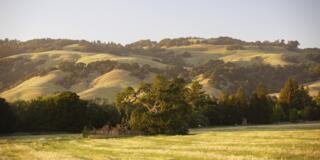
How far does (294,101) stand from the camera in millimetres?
133750

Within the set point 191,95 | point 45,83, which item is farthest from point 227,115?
point 45,83

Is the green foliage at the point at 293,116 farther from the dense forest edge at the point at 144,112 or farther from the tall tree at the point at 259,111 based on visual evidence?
the tall tree at the point at 259,111

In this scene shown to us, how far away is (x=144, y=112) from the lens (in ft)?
251

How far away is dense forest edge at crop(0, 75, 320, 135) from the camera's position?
2970 inches

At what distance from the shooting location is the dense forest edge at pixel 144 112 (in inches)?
2970

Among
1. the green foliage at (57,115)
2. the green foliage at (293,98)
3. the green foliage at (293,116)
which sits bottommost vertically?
the green foliage at (293,116)

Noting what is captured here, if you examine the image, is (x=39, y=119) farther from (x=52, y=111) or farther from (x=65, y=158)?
(x=65, y=158)

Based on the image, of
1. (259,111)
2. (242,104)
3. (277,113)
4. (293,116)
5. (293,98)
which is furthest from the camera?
(293,98)

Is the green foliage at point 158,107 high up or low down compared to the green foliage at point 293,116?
up

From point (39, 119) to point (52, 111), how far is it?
2.81 metres

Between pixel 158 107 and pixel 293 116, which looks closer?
pixel 158 107

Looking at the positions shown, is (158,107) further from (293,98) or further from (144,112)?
(293,98)

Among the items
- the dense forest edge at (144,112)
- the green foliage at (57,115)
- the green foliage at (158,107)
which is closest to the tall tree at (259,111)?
the dense forest edge at (144,112)

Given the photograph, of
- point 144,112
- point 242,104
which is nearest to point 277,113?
point 242,104
